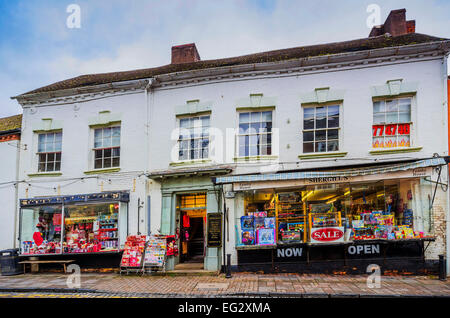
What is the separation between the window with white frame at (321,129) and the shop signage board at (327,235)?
9.09 feet

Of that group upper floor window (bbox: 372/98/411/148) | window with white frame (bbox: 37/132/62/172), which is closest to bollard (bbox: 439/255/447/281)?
upper floor window (bbox: 372/98/411/148)

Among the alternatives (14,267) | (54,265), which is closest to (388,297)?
(54,265)

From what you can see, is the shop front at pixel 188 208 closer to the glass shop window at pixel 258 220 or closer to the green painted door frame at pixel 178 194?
the green painted door frame at pixel 178 194

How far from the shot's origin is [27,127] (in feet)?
47.5

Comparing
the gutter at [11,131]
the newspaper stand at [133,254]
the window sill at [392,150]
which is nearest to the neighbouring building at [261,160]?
the window sill at [392,150]

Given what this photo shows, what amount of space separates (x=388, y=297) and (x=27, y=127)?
1520cm

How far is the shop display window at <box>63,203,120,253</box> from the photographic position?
1266 cm

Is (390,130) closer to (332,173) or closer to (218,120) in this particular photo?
(332,173)

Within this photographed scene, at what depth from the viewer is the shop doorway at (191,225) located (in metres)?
12.8

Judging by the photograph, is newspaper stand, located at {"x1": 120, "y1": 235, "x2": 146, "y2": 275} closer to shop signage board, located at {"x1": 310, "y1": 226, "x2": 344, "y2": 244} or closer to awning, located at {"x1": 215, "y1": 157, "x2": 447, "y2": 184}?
awning, located at {"x1": 215, "y1": 157, "x2": 447, "y2": 184}

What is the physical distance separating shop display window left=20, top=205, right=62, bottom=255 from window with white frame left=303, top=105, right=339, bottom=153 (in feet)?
33.7

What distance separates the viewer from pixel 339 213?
1096 cm

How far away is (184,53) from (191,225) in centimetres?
854
